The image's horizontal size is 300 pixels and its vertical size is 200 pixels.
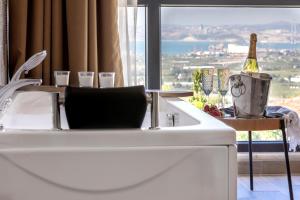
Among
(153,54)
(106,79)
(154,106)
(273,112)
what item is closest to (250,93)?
(273,112)

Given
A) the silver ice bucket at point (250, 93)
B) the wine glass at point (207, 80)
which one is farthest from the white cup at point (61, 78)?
the silver ice bucket at point (250, 93)

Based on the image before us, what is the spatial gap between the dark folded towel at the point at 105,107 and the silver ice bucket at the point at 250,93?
39.4 inches

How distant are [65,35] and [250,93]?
3.84 ft

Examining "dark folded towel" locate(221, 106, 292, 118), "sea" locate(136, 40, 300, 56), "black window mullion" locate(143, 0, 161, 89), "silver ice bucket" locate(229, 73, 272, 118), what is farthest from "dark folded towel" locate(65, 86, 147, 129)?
"sea" locate(136, 40, 300, 56)

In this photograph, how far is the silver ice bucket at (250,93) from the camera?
85.2 inches

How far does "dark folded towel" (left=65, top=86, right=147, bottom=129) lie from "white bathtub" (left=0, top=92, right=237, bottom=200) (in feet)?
0.14

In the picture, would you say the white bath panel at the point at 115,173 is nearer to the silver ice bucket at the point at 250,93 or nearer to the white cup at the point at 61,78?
the silver ice bucket at the point at 250,93

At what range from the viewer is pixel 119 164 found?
1.25 m

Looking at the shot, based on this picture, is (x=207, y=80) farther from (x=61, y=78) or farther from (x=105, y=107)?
(x=105, y=107)

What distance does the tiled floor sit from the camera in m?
2.73

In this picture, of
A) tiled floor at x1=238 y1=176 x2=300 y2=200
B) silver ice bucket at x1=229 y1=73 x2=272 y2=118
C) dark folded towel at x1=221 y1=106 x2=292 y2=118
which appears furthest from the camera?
tiled floor at x1=238 y1=176 x2=300 y2=200

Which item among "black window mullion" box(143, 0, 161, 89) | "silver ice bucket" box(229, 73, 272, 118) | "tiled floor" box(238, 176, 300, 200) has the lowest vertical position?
"tiled floor" box(238, 176, 300, 200)

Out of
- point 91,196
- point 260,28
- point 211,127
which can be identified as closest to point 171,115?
point 211,127

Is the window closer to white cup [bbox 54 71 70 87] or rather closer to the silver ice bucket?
white cup [bbox 54 71 70 87]
